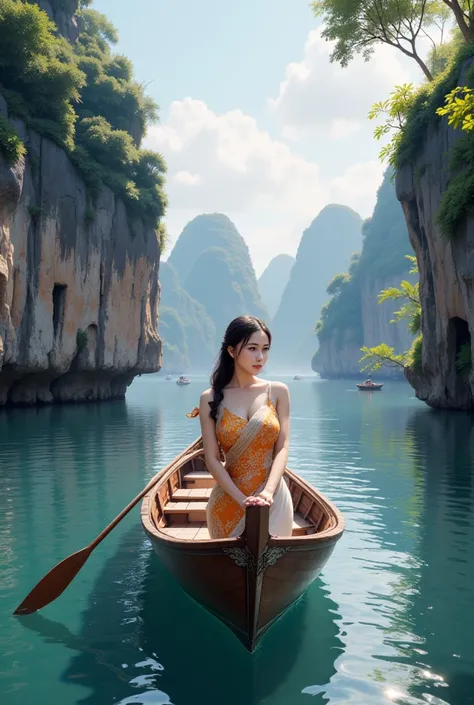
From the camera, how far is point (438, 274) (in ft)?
78.7

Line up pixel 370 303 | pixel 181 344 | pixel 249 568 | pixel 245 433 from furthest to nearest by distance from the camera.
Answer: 1. pixel 181 344
2. pixel 370 303
3. pixel 245 433
4. pixel 249 568

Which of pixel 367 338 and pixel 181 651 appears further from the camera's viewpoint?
pixel 367 338

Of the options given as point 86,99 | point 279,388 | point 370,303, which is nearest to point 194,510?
point 279,388

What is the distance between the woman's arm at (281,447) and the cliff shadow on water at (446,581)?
1735 millimetres

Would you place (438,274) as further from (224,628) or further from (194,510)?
(224,628)

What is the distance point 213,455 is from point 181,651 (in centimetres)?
165

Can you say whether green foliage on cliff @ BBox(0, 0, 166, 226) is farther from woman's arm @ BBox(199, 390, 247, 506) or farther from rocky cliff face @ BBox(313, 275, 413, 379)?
rocky cliff face @ BBox(313, 275, 413, 379)

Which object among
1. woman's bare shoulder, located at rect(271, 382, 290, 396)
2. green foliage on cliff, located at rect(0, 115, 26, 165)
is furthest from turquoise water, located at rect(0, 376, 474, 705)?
A: green foliage on cliff, located at rect(0, 115, 26, 165)

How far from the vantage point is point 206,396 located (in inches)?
187

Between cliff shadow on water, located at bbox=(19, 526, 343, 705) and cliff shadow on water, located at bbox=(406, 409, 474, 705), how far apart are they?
2.50 feet

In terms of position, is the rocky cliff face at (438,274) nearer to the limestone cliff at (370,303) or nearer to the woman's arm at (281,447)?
the woman's arm at (281,447)

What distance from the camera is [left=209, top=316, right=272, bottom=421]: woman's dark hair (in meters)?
4.73

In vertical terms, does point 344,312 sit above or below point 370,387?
above

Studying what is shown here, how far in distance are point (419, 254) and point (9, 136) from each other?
1742cm
